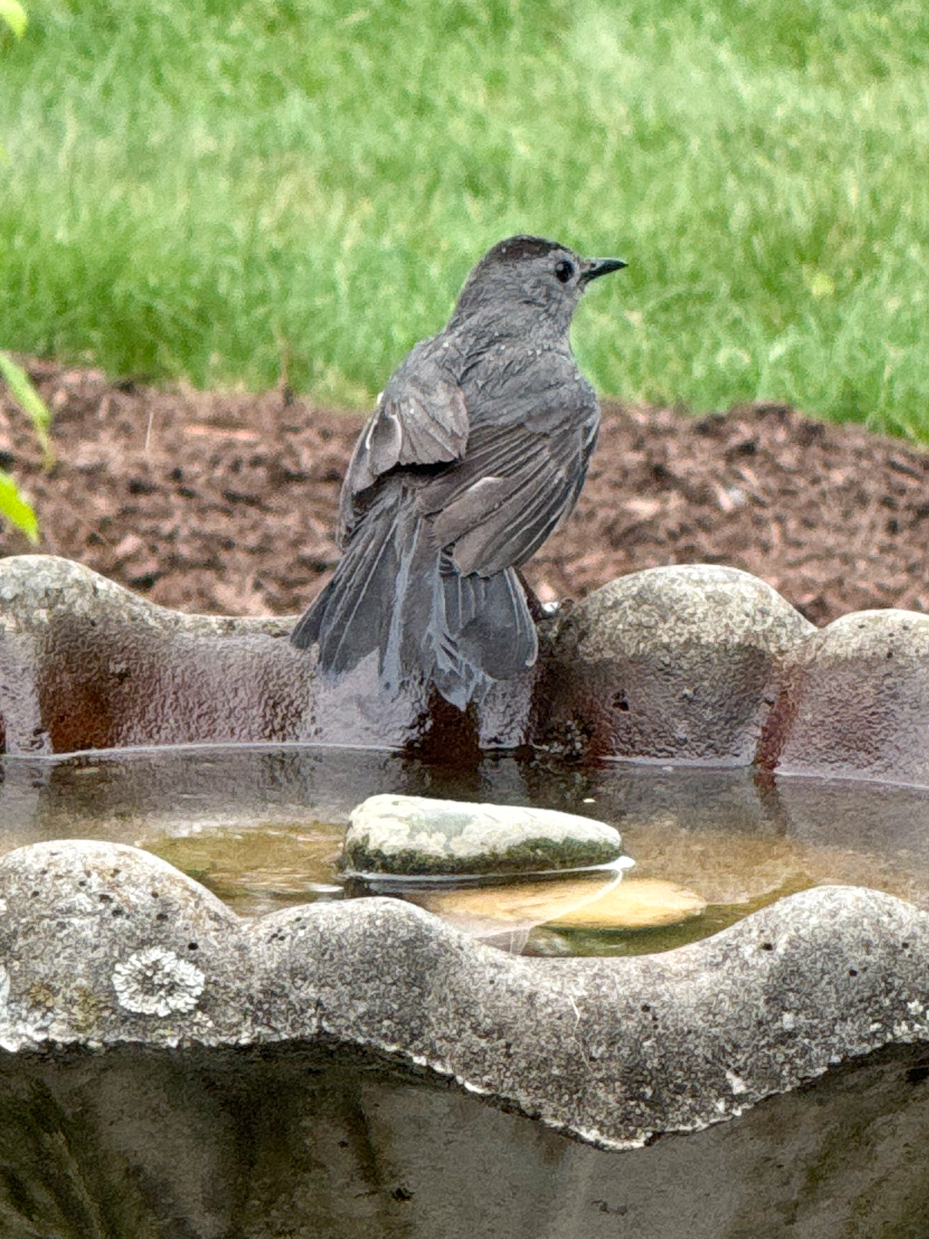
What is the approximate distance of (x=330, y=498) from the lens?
637 cm

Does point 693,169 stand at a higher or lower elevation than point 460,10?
lower

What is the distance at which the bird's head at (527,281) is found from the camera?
Result: 17.3 feet

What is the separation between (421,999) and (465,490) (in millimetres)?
2097

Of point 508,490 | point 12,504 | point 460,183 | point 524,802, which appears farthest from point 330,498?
point 12,504

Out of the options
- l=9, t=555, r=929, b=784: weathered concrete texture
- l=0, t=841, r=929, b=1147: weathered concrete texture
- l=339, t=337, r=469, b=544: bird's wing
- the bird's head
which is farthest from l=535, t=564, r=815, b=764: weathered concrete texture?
l=0, t=841, r=929, b=1147: weathered concrete texture

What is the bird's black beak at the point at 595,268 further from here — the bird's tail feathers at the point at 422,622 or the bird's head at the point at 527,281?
the bird's tail feathers at the point at 422,622

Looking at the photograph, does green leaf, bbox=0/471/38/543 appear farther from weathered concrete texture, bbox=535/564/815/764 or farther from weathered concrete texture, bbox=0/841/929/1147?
weathered concrete texture, bbox=535/564/815/764

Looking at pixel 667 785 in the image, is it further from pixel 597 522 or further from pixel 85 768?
pixel 597 522

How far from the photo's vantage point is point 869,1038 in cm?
236

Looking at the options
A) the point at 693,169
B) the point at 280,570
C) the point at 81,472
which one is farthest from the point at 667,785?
the point at 693,169

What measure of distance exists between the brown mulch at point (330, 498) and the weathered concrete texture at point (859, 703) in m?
1.83

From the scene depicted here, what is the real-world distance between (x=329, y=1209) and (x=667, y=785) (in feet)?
4.87

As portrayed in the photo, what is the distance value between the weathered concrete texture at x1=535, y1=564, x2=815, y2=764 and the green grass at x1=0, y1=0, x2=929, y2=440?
326cm

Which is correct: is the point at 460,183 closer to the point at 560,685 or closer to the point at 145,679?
the point at 560,685
